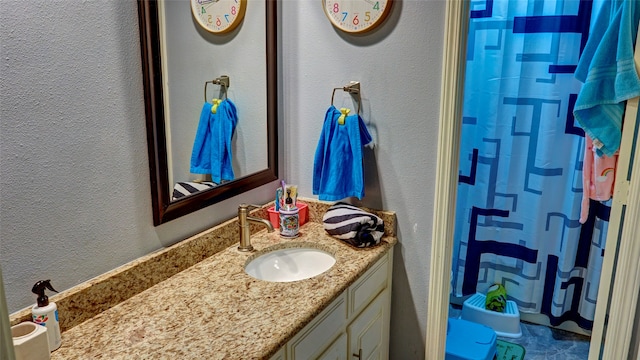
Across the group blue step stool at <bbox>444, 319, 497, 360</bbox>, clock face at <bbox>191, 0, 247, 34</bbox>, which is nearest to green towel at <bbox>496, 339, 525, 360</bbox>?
blue step stool at <bbox>444, 319, 497, 360</bbox>

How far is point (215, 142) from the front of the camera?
1.63 m

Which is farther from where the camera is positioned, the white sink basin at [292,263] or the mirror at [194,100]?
the white sink basin at [292,263]

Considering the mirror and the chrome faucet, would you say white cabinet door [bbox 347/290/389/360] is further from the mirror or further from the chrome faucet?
the mirror

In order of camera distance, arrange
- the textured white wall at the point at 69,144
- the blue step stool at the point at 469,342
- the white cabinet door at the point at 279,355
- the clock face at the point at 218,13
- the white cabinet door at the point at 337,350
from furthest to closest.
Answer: the blue step stool at the point at 469,342, the clock face at the point at 218,13, the white cabinet door at the point at 337,350, the white cabinet door at the point at 279,355, the textured white wall at the point at 69,144

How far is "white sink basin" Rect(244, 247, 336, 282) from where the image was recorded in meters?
1.66

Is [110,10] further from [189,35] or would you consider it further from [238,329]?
[238,329]

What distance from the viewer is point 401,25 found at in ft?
5.41

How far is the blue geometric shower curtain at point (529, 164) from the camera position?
94.0 inches

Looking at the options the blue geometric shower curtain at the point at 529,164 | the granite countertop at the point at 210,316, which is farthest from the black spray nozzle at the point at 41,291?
the blue geometric shower curtain at the point at 529,164

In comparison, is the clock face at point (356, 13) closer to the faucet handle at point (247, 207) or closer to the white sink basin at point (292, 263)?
the faucet handle at point (247, 207)

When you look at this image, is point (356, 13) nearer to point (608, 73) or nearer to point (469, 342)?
point (608, 73)

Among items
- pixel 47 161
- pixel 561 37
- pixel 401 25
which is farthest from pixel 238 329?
pixel 561 37

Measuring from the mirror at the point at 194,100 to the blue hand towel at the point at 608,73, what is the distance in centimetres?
137

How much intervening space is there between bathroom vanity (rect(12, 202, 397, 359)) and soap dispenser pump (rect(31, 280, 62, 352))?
0.03 meters
